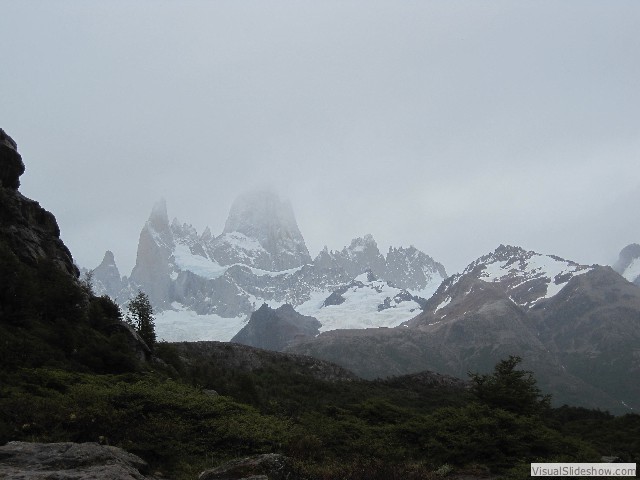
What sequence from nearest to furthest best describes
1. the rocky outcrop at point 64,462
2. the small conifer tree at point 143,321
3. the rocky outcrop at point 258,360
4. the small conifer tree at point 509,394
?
1. the rocky outcrop at point 64,462
2. the small conifer tree at point 509,394
3. the small conifer tree at point 143,321
4. the rocky outcrop at point 258,360

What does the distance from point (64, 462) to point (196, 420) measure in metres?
7.62

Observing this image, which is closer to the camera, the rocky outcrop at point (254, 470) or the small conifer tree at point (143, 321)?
the rocky outcrop at point (254, 470)

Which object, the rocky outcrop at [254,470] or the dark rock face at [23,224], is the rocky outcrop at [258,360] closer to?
A: the dark rock face at [23,224]

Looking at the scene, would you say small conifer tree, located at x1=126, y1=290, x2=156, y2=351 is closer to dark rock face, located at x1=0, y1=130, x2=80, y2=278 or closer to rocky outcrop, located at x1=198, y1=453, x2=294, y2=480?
dark rock face, located at x1=0, y1=130, x2=80, y2=278

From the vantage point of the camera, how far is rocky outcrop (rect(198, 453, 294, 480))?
11.8 meters

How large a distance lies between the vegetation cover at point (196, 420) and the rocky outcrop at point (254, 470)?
601 millimetres

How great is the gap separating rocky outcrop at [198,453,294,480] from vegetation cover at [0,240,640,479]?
1.97ft

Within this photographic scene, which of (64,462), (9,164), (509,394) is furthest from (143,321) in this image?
(64,462)

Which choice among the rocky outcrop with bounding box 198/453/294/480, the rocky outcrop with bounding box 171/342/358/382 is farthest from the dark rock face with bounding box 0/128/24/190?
the rocky outcrop with bounding box 198/453/294/480

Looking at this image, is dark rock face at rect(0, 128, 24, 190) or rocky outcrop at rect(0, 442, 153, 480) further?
dark rock face at rect(0, 128, 24, 190)

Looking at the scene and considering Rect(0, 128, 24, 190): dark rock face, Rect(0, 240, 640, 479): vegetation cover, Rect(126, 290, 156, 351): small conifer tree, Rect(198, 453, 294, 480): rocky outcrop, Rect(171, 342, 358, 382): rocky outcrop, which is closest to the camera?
Rect(198, 453, 294, 480): rocky outcrop

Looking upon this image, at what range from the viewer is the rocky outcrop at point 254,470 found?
1182 centimetres

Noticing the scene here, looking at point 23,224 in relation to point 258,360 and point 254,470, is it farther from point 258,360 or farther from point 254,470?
point 258,360

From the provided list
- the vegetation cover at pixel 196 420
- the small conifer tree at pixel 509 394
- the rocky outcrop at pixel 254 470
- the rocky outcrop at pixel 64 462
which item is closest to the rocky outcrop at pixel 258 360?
the vegetation cover at pixel 196 420
